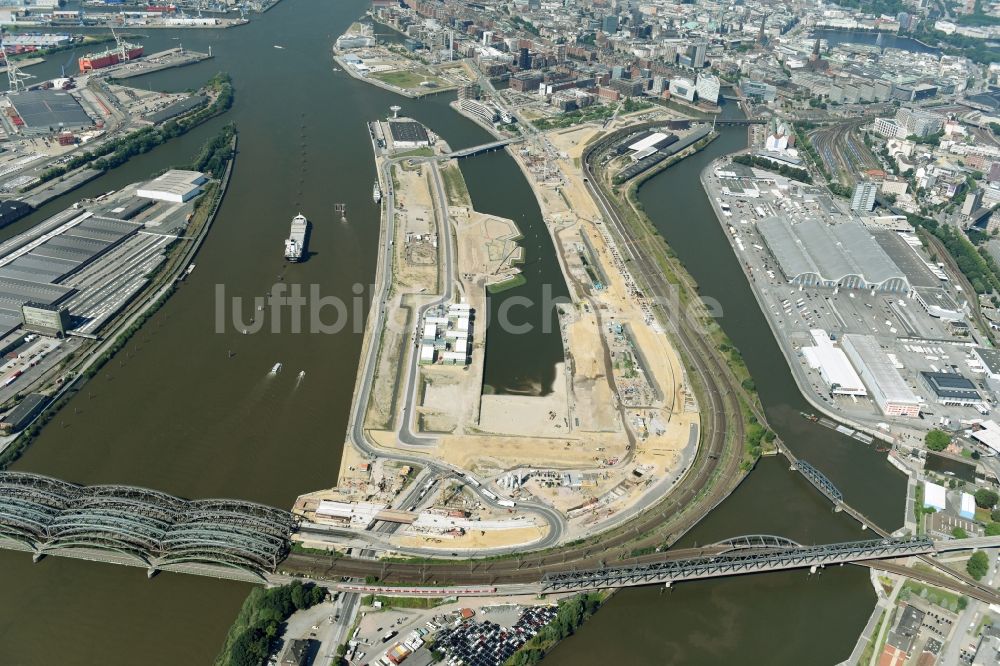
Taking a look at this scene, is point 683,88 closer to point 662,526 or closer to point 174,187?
point 174,187

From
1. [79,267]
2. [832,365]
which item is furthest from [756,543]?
[79,267]

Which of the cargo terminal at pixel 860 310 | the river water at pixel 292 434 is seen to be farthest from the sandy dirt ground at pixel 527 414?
the cargo terminal at pixel 860 310

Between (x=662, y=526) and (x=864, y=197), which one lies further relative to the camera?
(x=864, y=197)

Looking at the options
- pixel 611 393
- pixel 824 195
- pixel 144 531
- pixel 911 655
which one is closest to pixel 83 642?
pixel 144 531

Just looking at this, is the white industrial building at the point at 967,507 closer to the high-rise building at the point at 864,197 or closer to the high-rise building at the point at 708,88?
the high-rise building at the point at 864,197

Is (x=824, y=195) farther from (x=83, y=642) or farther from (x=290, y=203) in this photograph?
(x=83, y=642)
